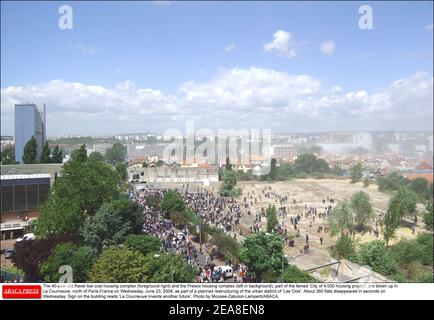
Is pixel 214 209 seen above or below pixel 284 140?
below

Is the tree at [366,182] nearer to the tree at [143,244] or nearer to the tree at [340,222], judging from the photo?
the tree at [340,222]

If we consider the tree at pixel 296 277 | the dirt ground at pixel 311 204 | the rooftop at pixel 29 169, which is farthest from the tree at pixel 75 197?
the dirt ground at pixel 311 204

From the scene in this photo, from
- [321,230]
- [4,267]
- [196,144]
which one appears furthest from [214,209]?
[196,144]

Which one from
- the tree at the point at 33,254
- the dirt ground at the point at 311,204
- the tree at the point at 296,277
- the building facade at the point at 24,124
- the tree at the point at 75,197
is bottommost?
the dirt ground at the point at 311,204

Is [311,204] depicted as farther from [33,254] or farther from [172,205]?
[33,254]

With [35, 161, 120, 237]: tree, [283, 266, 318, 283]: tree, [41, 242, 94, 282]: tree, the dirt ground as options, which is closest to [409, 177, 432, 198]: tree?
the dirt ground

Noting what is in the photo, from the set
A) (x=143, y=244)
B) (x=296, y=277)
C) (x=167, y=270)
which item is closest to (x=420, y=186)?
(x=296, y=277)
